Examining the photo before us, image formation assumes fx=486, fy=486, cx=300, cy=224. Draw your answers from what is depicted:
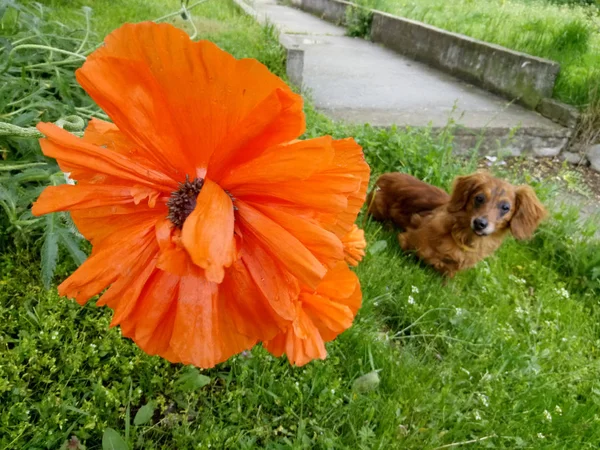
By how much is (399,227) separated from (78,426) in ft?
11.0

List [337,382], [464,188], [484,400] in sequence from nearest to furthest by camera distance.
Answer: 1. [337,382]
2. [484,400]
3. [464,188]

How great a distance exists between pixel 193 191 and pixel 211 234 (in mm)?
139

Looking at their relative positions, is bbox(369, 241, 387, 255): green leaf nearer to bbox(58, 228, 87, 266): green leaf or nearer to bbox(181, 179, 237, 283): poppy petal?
bbox(58, 228, 87, 266): green leaf

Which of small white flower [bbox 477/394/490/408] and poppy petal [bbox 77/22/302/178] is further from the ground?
poppy petal [bbox 77/22/302/178]

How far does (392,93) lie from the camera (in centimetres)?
657

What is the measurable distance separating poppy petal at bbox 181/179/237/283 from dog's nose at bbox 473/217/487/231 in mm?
3184

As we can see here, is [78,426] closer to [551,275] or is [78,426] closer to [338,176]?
[338,176]

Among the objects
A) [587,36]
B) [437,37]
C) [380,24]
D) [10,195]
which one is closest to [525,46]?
[587,36]

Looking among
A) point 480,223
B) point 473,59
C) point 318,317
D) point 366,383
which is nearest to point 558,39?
point 473,59

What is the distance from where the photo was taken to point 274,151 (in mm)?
628

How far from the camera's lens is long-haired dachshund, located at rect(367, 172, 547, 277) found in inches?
139

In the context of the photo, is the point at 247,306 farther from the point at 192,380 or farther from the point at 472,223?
the point at 472,223

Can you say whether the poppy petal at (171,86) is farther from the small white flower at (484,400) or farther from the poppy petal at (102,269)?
the small white flower at (484,400)

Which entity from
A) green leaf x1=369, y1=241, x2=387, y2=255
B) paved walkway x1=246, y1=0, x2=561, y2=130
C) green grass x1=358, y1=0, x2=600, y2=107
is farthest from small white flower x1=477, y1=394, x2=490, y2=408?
green grass x1=358, y1=0, x2=600, y2=107
